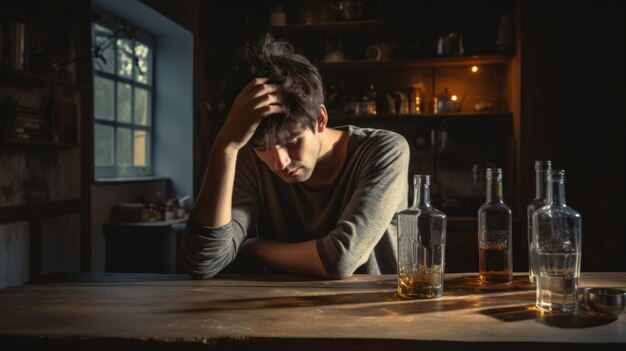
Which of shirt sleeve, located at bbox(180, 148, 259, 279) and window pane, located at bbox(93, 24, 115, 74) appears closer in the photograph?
shirt sleeve, located at bbox(180, 148, 259, 279)

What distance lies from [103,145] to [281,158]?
316cm

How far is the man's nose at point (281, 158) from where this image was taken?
149 cm

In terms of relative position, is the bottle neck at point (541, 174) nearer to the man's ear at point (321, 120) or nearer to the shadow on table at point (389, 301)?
the shadow on table at point (389, 301)

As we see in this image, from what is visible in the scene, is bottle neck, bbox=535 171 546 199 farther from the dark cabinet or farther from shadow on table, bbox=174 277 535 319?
the dark cabinet

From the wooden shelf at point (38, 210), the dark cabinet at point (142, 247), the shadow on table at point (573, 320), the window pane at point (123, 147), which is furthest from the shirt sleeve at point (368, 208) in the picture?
the window pane at point (123, 147)

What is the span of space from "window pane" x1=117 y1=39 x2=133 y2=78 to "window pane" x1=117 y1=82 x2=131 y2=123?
0.31 ft

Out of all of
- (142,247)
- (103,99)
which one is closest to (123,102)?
(103,99)

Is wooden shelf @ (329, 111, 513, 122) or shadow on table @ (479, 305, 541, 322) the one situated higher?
wooden shelf @ (329, 111, 513, 122)

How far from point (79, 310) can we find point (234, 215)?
2.05ft

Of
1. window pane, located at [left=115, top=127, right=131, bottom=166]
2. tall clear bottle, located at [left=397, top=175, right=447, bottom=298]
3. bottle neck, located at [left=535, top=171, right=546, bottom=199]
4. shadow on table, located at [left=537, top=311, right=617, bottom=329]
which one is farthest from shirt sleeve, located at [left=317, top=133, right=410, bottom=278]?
window pane, located at [left=115, top=127, right=131, bottom=166]

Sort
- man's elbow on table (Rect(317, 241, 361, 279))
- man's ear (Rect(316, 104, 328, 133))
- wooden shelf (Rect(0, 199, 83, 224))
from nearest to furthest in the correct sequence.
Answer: man's elbow on table (Rect(317, 241, 361, 279))
man's ear (Rect(316, 104, 328, 133))
wooden shelf (Rect(0, 199, 83, 224))

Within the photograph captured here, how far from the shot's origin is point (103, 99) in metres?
4.27

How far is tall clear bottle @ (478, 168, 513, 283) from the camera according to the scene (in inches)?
49.6

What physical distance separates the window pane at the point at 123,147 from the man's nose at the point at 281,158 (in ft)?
10.7
